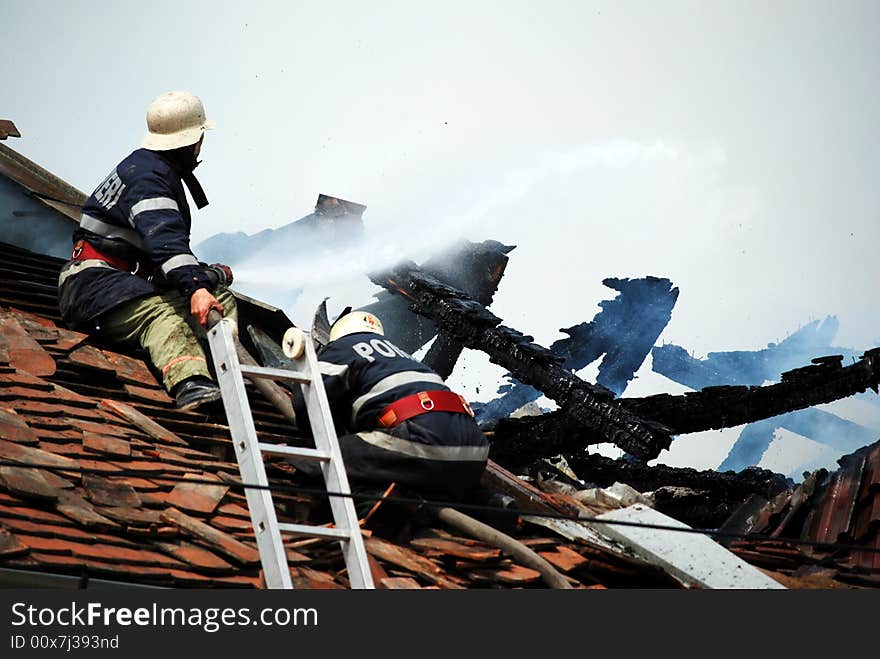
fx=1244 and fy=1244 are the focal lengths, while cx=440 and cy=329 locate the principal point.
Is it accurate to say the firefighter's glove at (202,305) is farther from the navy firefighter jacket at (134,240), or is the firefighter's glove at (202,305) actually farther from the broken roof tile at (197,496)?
the broken roof tile at (197,496)

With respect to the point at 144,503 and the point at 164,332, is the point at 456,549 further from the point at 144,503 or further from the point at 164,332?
the point at 164,332

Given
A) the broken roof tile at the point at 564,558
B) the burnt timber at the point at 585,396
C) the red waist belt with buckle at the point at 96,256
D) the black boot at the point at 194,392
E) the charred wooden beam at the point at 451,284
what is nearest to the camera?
the broken roof tile at the point at 564,558

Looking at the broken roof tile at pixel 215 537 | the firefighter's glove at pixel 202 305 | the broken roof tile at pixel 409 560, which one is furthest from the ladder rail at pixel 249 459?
the broken roof tile at pixel 409 560

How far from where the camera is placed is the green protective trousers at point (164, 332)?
7.47 metres

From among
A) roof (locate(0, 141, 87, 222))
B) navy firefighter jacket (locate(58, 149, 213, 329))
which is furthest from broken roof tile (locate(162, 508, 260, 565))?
roof (locate(0, 141, 87, 222))

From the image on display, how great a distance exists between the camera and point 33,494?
5531 mm

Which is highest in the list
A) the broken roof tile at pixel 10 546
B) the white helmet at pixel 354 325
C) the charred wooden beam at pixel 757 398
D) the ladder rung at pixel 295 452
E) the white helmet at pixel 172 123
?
the charred wooden beam at pixel 757 398

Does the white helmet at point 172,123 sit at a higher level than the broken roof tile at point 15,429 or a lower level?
higher

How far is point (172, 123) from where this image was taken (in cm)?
820

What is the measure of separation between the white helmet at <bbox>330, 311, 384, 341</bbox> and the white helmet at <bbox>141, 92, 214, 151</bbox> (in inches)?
64.0

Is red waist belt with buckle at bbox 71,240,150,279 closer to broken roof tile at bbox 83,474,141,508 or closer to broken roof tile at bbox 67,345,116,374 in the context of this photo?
broken roof tile at bbox 67,345,116,374

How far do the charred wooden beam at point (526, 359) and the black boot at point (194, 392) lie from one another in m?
4.15

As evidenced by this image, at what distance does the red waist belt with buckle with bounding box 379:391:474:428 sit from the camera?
22.7 ft

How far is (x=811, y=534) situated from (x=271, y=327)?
14.2 ft
